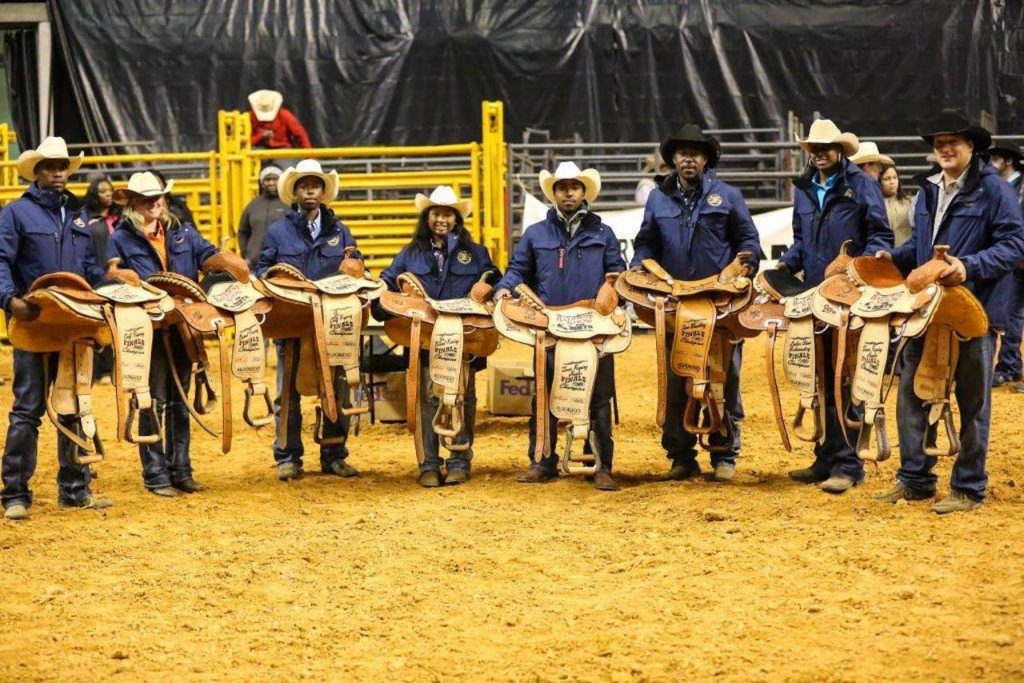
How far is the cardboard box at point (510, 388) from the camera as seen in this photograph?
35.2ft

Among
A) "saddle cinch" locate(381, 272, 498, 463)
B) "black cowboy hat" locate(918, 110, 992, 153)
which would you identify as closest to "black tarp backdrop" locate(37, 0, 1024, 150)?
"saddle cinch" locate(381, 272, 498, 463)

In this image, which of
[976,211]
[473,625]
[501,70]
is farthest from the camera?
[501,70]

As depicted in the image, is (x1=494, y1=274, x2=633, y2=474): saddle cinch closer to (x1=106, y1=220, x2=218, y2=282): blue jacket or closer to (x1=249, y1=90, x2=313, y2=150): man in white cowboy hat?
(x1=106, y1=220, x2=218, y2=282): blue jacket

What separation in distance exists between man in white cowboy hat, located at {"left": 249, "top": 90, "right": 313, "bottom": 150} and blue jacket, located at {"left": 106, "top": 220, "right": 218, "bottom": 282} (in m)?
7.33

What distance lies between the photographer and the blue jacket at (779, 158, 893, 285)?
791 cm

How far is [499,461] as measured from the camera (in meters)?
9.46

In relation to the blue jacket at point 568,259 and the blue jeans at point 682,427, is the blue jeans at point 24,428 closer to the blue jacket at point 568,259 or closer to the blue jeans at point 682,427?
the blue jacket at point 568,259

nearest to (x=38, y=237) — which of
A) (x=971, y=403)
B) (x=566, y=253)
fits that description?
(x=566, y=253)

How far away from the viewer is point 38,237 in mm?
7832

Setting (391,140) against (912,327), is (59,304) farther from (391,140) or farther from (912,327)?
(391,140)

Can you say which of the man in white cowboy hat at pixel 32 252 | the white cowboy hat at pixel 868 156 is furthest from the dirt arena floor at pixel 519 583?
the white cowboy hat at pixel 868 156

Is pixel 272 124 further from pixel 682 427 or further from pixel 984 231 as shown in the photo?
pixel 984 231

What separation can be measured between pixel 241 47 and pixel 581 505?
447 inches

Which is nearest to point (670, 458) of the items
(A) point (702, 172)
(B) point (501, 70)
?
(A) point (702, 172)
